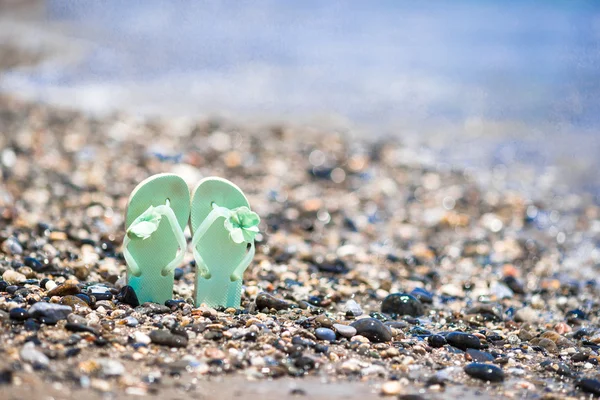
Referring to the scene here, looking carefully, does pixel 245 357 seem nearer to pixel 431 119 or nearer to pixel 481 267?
pixel 481 267

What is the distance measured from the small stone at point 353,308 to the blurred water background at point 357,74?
14.2 feet

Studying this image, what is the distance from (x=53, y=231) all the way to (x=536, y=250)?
12.4ft

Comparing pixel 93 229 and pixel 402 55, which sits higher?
pixel 402 55

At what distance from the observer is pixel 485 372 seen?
3275mm

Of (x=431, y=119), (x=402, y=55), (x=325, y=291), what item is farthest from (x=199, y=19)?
(x=325, y=291)

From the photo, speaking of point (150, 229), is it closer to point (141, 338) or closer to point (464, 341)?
point (141, 338)

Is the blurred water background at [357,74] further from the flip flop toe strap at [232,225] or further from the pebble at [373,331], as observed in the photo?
the flip flop toe strap at [232,225]

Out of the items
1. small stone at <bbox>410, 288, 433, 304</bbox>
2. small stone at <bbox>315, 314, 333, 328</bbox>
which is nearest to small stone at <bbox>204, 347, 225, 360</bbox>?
small stone at <bbox>315, 314, 333, 328</bbox>

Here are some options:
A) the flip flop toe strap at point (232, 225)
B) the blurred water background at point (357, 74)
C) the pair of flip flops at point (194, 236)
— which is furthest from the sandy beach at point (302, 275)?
the blurred water background at point (357, 74)

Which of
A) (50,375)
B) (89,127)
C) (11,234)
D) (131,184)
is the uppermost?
(89,127)

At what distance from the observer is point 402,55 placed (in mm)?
16219

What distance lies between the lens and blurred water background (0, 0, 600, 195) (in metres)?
9.94

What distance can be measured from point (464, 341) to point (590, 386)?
2.02 feet

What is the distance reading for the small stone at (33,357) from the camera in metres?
2.83
